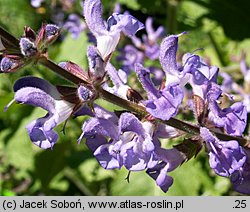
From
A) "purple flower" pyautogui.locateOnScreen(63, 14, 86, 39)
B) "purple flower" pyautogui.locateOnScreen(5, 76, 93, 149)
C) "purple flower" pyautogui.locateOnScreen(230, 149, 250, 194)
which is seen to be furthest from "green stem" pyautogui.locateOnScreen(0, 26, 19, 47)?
"purple flower" pyautogui.locateOnScreen(63, 14, 86, 39)

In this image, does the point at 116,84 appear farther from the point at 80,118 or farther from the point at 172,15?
the point at 172,15

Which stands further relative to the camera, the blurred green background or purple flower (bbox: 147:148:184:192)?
the blurred green background

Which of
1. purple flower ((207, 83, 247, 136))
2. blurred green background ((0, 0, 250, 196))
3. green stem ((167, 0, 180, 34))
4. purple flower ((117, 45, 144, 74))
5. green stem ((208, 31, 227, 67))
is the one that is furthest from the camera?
green stem ((208, 31, 227, 67))

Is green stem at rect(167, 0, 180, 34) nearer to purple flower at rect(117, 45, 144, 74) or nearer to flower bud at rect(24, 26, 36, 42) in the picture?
purple flower at rect(117, 45, 144, 74)

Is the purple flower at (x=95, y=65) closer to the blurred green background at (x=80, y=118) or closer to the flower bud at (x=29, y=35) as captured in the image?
the flower bud at (x=29, y=35)

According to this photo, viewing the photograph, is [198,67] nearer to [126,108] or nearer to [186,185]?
[126,108]
